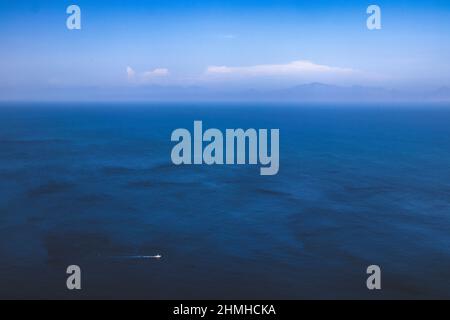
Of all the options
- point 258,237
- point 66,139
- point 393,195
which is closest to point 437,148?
point 393,195

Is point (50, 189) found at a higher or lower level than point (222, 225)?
higher

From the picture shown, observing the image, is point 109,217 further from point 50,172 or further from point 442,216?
point 442,216

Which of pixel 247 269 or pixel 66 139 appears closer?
pixel 247 269

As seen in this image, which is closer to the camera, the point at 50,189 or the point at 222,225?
the point at 222,225

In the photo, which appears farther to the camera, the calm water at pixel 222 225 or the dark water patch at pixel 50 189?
the dark water patch at pixel 50 189

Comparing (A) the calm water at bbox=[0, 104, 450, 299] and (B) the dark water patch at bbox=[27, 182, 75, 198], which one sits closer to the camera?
(A) the calm water at bbox=[0, 104, 450, 299]
